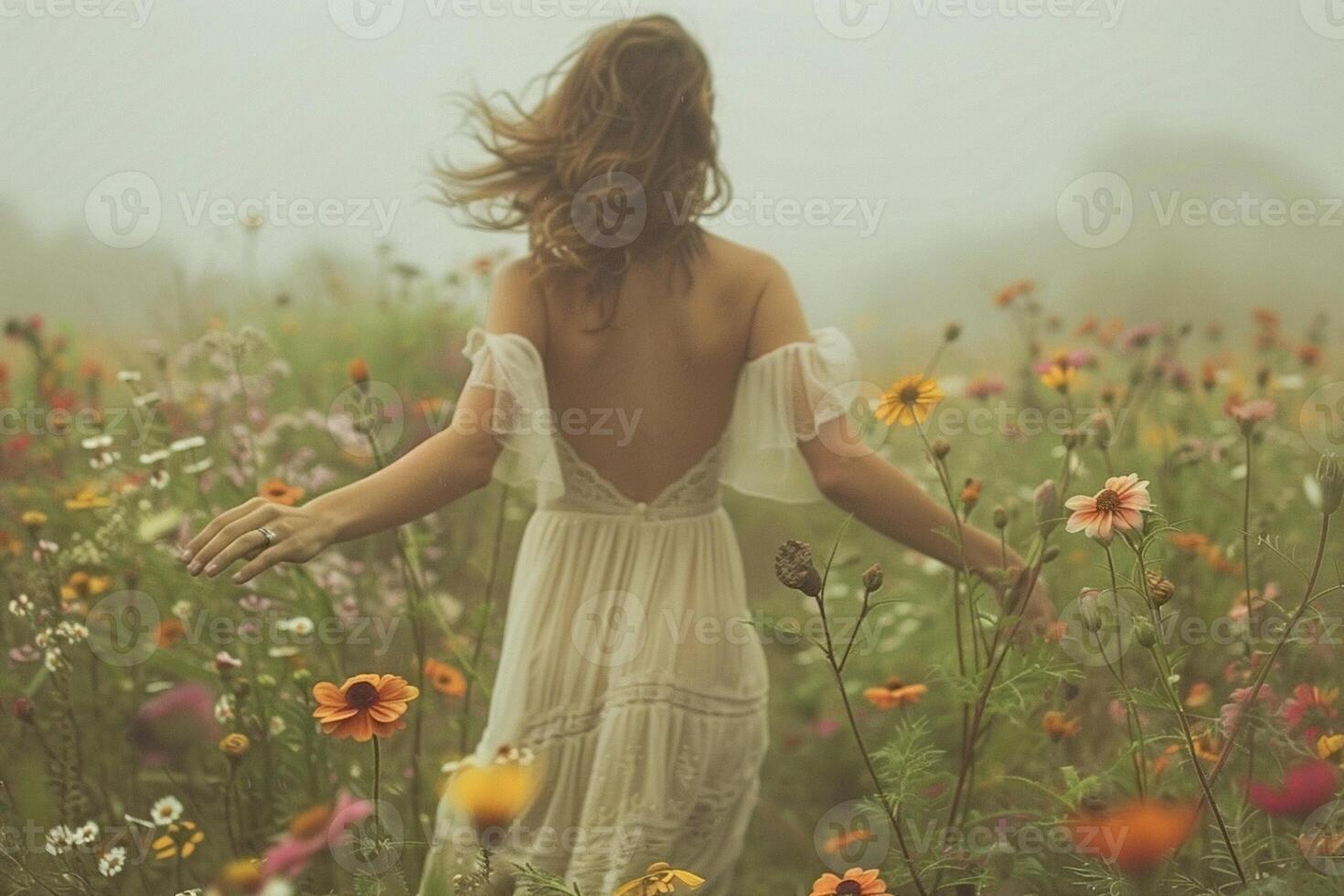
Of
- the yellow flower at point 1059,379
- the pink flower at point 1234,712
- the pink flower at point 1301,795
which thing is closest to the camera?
the pink flower at point 1301,795

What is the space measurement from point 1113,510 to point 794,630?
33 centimetres

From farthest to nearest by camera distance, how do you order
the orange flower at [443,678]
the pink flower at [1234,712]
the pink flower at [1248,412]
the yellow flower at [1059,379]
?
the orange flower at [443,678]
the yellow flower at [1059,379]
the pink flower at [1248,412]
the pink flower at [1234,712]

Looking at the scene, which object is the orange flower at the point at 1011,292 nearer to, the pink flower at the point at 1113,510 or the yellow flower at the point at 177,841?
the pink flower at the point at 1113,510

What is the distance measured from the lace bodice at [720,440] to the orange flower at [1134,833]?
0.61m

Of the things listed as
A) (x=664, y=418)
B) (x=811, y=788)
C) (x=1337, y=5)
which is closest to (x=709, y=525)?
(x=664, y=418)

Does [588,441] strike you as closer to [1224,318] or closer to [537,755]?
[537,755]

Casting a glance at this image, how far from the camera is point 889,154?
2.50 m

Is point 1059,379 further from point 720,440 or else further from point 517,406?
point 517,406

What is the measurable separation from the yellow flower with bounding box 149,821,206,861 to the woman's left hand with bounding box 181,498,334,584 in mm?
382

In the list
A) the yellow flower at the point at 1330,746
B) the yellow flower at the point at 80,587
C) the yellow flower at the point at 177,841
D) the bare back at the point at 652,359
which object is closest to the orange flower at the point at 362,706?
the yellow flower at the point at 177,841

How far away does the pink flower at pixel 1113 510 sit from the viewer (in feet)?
3.47

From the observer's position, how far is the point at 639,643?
154 centimetres

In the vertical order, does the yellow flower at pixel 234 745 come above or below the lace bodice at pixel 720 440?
below

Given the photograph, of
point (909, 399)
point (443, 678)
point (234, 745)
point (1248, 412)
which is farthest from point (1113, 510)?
point (443, 678)
